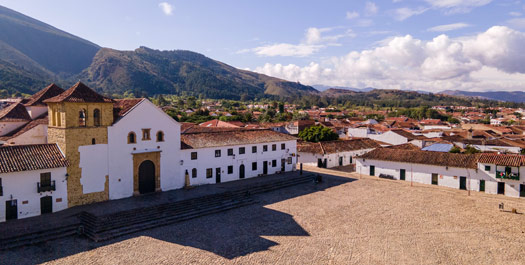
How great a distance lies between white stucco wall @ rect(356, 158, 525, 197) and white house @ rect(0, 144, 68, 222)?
2700cm

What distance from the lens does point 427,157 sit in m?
31.9

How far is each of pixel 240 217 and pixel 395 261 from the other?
9.40 metres

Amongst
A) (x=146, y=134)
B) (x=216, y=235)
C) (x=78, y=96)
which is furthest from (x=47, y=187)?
(x=216, y=235)

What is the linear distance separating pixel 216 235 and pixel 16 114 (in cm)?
2189

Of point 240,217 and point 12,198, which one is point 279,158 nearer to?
point 240,217

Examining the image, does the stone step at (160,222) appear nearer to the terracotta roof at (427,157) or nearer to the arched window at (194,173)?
the arched window at (194,173)

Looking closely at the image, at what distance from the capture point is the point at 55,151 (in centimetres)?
2130

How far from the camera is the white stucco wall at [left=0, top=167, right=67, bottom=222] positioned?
18.6 meters

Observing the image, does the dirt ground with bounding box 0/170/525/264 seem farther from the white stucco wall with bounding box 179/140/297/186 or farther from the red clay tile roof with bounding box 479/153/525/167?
the white stucco wall with bounding box 179/140/297/186

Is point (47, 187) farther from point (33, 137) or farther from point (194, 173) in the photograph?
point (194, 173)

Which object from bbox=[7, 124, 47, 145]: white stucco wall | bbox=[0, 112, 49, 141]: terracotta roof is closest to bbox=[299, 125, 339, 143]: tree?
bbox=[0, 112, 49, 141]: terracotta roof

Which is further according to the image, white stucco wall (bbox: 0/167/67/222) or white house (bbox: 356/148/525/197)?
white house (bbox: 356/148/525/197)

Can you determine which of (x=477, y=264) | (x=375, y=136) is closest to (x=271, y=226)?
(x=477, y=264)

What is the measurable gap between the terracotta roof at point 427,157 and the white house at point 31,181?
27101mm
